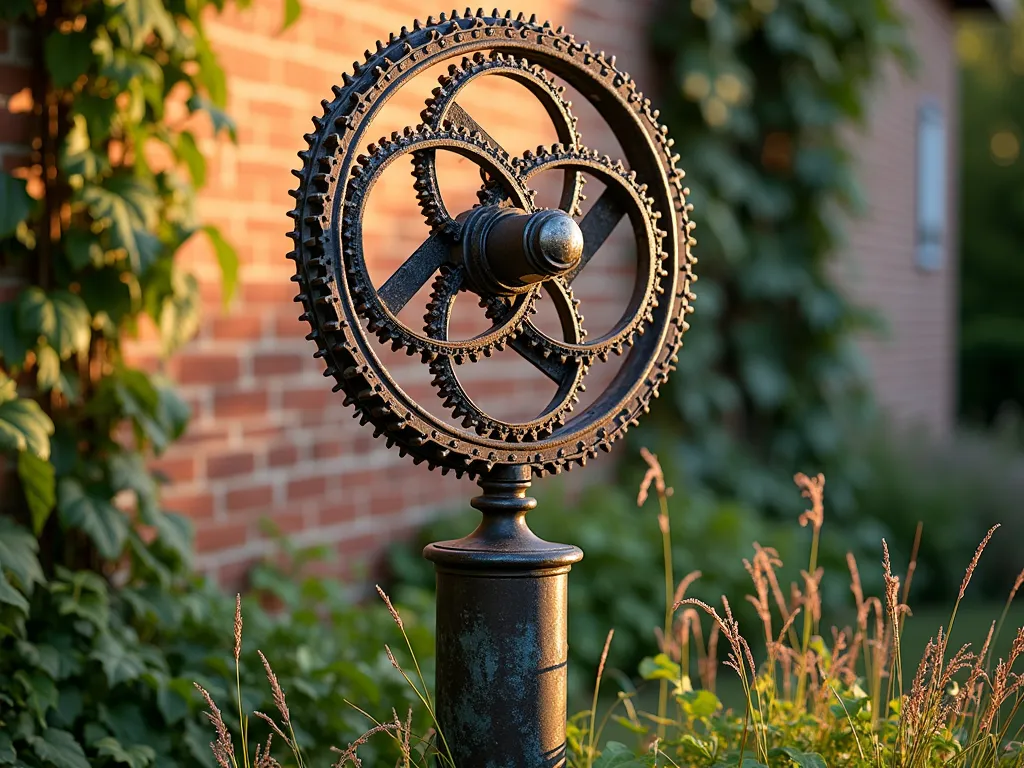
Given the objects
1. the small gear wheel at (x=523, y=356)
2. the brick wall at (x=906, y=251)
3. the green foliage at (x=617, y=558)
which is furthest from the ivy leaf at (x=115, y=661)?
the brick wall at (x=906, y=251)

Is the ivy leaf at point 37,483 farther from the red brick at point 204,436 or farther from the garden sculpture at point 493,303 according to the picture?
the garden sculpture at point 493,303

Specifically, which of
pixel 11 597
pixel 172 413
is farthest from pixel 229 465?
pixel 11 597

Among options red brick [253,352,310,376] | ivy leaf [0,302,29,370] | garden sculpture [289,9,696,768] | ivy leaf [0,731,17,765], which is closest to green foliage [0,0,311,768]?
ivy leaf [0,302,29,370]

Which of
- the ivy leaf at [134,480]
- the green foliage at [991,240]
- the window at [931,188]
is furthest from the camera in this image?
the green foliage at [991,240]

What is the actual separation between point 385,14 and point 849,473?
11.4 ft

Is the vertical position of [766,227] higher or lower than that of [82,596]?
higher

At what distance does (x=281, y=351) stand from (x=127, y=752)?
1681mm

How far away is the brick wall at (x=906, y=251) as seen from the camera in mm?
8656

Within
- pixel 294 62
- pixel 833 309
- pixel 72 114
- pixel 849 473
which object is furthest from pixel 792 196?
pixel 72 114

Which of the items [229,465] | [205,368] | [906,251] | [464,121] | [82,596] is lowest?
[82,596]

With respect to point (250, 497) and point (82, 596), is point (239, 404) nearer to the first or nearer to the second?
point (250, 497)

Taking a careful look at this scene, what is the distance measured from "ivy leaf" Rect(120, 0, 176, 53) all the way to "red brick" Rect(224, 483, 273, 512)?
1.36 m

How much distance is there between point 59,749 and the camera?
225 centimetres

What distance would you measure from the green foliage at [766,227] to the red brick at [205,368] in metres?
2.59
